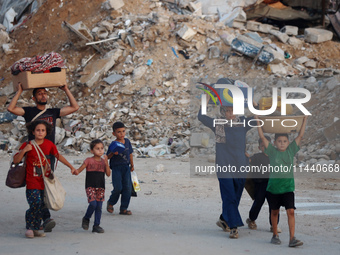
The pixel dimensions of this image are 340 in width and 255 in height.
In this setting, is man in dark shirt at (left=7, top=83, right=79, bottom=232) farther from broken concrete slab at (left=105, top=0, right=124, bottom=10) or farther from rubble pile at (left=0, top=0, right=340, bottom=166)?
broken concrete slab at (left=105, top=0, right=124, bottom=10)

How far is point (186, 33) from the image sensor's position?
18234 mm

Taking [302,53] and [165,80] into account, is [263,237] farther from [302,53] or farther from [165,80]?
[302,53]

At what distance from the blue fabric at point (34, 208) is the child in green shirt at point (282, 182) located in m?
2.40

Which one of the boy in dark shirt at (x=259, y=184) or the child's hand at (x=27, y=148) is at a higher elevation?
the child's hand at (x=27, y=148)

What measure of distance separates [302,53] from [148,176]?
9913 millimetres

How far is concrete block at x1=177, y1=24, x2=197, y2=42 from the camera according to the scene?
18.2 meters

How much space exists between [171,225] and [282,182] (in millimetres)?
1671

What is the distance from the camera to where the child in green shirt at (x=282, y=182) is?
17.2ft

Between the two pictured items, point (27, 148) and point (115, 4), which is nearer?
point (27, 148)

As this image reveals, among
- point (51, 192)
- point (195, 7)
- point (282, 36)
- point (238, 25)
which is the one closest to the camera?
point (51, 192)

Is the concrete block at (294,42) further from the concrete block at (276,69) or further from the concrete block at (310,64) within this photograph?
the concrete block at (276,69)

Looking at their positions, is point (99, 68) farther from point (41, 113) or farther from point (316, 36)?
point (41, 113)

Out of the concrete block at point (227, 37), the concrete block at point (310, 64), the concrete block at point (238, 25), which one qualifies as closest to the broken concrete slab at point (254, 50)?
the concrete block at point (227, 37)

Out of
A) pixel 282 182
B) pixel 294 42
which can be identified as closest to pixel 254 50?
pixel 294 42
